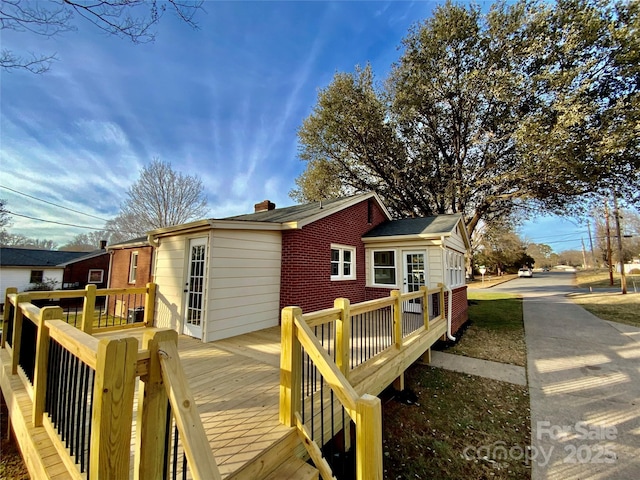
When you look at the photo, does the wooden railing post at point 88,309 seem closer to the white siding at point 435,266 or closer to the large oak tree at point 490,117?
the white siding at point 435,266

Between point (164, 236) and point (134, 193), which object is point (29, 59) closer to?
point (164, 236)

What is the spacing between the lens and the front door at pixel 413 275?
8.48 metres

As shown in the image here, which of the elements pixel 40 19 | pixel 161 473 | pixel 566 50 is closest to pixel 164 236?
pixel 40 19

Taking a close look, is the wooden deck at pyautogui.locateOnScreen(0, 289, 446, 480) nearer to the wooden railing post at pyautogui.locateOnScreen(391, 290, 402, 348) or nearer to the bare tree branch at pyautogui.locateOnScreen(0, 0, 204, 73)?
the wooden railing post at pyautogui.locateOnScreen(391, 290, 402, 348)

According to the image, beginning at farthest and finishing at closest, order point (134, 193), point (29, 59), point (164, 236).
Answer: point (134, 193)
point (164, 236)
point (29, 59)

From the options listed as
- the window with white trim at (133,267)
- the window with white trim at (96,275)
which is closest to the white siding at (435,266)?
the window with white trim at (133,267)

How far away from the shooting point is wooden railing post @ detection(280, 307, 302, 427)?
2311mm

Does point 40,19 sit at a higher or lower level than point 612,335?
higher

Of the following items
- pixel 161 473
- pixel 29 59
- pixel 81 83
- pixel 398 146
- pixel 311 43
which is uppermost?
pixel 311 43

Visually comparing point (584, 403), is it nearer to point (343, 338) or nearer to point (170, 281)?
point (343, 338)

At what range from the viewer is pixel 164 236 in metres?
6.64

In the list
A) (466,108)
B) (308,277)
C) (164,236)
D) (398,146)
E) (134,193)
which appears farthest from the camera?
(134,193)

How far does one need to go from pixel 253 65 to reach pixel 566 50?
12.2m

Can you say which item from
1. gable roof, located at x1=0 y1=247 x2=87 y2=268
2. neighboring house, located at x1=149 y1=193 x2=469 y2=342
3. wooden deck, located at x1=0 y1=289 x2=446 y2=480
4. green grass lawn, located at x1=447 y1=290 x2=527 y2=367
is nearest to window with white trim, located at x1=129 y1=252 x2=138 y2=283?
neighboring house, located at x1=149 y1=193 x2=469 y2=342
